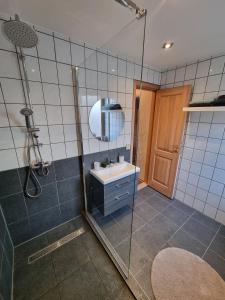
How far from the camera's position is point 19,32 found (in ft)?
3.05

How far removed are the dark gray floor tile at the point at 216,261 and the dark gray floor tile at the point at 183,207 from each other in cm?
61

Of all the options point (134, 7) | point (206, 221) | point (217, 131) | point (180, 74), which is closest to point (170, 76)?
point (180, 74)

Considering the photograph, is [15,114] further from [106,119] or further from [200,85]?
[200,85]

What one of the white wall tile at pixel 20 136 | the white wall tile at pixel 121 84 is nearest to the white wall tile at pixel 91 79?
the white wall tile at pixel 121 84

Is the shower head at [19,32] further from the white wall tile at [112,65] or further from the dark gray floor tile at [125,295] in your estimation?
the dark gray floor tile at [125,295]

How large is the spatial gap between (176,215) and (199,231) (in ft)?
1.06

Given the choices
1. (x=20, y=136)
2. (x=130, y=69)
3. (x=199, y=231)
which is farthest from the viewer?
(x=130, y=69)

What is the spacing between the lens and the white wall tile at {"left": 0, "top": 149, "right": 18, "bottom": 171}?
49.1 inches

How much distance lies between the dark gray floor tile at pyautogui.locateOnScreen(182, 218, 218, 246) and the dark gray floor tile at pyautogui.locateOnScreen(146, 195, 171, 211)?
0.39 meters

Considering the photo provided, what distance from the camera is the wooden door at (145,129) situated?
7.76 ft

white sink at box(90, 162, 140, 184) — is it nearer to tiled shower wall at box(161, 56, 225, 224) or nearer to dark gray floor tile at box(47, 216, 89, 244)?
dark gray floor tile at box(47, 216, 89, 244)

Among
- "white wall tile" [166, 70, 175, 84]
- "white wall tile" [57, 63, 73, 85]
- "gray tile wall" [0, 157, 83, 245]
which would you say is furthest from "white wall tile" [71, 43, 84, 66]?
"white wall tile" [166, 70, 175, 84]

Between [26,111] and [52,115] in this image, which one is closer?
[26,111]

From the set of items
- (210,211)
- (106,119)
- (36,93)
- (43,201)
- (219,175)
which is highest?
(36,93)
